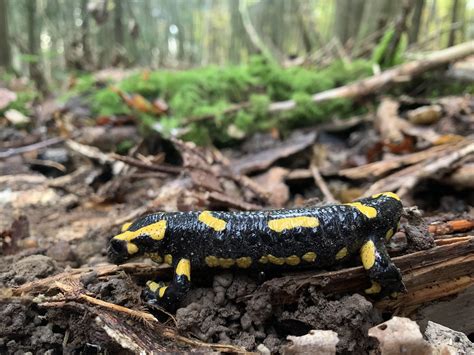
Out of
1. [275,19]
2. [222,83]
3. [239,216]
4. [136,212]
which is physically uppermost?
[275,19]

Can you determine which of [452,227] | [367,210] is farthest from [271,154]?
[452,227]

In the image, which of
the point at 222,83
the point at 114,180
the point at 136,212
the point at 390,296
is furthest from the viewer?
the point at 222,83

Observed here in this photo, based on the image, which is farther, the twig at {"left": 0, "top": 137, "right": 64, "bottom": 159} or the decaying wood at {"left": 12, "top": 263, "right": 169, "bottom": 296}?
the twig at {"left": 0, "top": 137, "right": 64, "bottom": 159}

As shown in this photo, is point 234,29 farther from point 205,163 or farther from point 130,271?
point 130,271

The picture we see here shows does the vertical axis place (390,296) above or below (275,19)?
below

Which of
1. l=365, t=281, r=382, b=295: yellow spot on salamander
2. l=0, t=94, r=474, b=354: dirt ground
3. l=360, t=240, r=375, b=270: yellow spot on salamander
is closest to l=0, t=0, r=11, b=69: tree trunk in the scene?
l=0, t=94, r=474, b=354: dirt ground

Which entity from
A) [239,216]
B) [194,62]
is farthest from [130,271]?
[194,62]

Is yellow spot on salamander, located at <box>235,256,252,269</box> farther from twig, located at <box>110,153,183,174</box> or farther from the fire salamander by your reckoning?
twig, located at <box>110,153,183,174</box>

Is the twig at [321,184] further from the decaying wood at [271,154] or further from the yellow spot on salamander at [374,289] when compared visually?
the yellow spot on salamander at [374,289]
